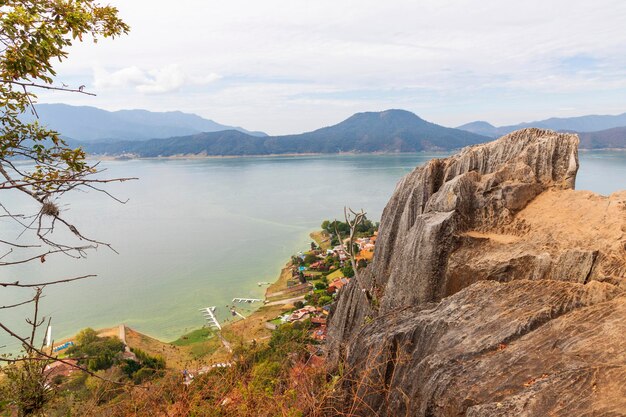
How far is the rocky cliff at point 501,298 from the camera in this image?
5336 mm

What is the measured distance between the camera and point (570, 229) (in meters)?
8.28

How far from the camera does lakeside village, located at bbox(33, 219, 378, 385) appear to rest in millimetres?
24938

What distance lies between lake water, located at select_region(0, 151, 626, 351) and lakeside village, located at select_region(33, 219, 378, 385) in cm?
261

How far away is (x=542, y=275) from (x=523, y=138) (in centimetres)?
622

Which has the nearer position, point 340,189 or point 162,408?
point 162,408

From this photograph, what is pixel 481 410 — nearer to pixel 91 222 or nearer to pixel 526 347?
pixel 526 347

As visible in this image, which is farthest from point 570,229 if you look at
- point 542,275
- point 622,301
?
point 622,301

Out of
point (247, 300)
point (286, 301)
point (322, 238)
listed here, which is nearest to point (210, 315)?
point (247, 300)

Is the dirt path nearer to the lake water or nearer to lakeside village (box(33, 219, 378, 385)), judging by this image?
lakeside village (box(33, 219, 378, 385))

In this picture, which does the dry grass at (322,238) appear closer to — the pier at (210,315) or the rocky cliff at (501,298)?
the pier at (210,315)

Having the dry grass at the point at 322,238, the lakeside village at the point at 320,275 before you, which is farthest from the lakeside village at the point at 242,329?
the dry grass at the point at 322,238

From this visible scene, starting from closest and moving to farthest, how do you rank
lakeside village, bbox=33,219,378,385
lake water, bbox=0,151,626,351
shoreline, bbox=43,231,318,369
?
lakeside village, bbox=33,219,378,385, shoreline, bbox=43,231,318,369, lake water, bbox=0,151,626,351

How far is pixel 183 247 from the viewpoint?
61125 mm

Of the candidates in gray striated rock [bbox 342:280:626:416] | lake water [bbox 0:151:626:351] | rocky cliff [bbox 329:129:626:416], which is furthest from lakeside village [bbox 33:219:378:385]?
gray striated rock [bbox 342:280:626:416]
